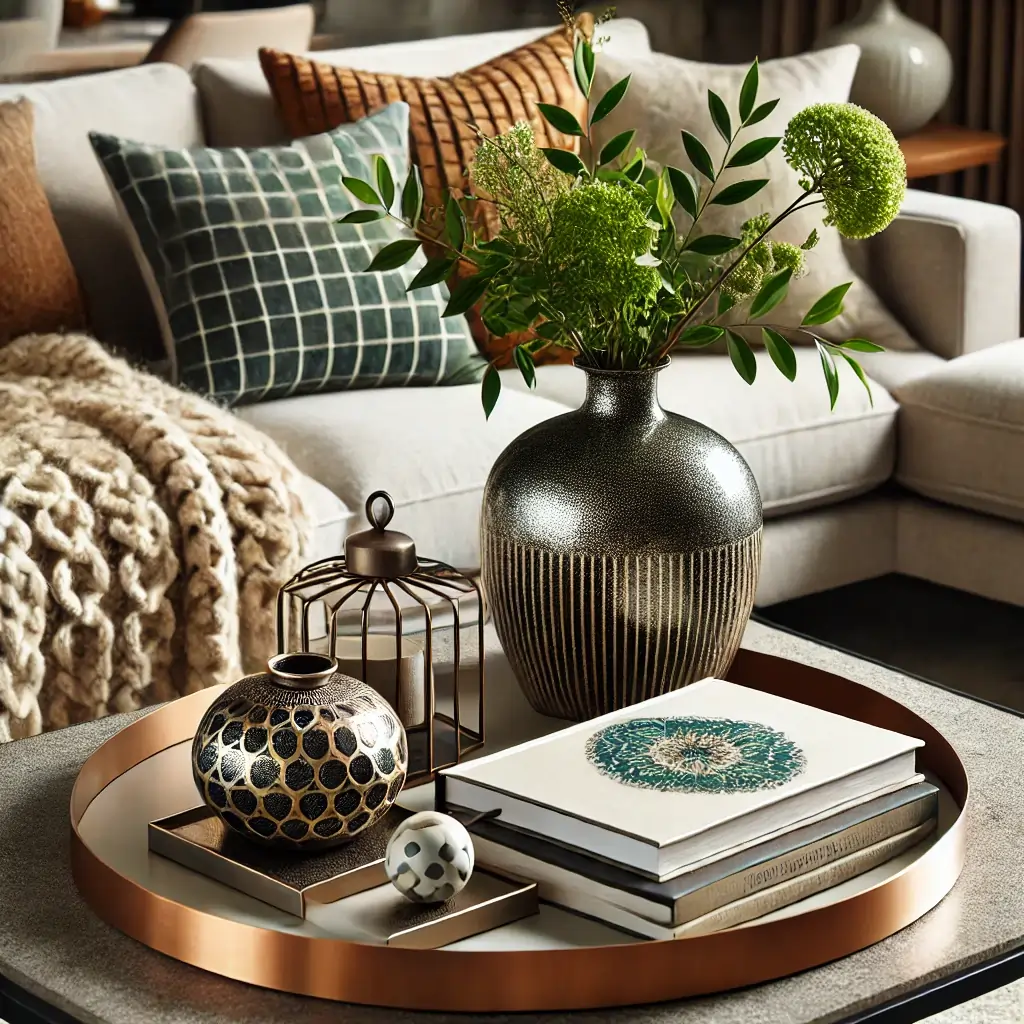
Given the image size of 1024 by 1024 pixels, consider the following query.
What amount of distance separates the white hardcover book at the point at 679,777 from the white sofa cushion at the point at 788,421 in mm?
1242

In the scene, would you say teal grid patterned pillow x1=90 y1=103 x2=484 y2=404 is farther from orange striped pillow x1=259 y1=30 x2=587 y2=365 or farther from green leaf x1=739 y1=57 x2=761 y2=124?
green leaf x1=739 y1=57 x2=761 y2=124

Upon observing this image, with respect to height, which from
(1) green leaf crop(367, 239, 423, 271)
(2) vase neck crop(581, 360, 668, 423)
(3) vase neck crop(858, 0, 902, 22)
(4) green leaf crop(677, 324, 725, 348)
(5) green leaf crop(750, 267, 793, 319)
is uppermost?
(3) vase neck crop(858, 0, 902, 22)

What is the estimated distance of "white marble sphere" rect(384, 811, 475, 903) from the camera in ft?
3.12

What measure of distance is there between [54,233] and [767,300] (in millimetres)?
1378

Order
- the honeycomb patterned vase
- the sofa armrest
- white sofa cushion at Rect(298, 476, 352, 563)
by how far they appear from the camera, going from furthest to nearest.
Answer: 1. the sofa armrest
2. white sofa cushion at Rect(298, 476, 352, 563)
3. the honeycomb patterned vase

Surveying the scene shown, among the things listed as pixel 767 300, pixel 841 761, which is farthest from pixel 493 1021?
pixel 767 300

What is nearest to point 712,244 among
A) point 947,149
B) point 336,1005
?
point 336,1005

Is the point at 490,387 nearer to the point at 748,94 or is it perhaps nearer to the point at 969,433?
the point at 748,94

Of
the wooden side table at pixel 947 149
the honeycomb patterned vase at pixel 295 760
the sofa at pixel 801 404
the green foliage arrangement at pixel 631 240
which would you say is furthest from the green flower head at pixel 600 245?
the wooden side table at pixel 947 149

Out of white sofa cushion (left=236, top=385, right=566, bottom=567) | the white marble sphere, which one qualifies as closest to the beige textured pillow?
white sofa cushion (left=236, top=385, right=566, bottom=567)

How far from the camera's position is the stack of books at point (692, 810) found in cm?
95

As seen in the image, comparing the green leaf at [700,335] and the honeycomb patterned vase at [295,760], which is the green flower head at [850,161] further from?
the honeycomb patterned vase at [295,760]

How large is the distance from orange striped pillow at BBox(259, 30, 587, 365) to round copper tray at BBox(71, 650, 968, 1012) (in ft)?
5.16

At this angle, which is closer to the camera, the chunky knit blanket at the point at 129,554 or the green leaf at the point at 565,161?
the green leaf at the point at 565,161
